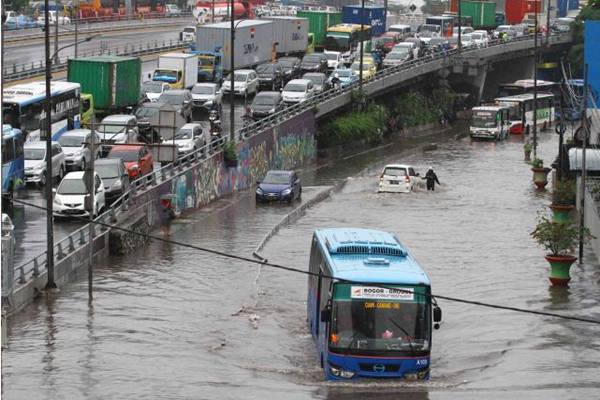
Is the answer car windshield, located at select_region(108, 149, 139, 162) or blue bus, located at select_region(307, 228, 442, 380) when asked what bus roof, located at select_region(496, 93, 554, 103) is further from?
blue bus, located at select_region(307, 228, 442, 380)

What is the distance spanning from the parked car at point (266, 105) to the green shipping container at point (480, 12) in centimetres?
6402

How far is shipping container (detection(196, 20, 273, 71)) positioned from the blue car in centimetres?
2787

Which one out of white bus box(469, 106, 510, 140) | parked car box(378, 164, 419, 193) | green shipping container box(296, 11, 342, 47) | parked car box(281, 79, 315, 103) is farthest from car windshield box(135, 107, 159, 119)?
green shipping container box(296, 11, 342, 47)

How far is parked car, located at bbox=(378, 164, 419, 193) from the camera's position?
6406cm

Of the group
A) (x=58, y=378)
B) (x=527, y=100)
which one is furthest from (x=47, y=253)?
(x=527, y=100)

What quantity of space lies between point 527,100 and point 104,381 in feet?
236

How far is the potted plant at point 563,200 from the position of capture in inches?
1989

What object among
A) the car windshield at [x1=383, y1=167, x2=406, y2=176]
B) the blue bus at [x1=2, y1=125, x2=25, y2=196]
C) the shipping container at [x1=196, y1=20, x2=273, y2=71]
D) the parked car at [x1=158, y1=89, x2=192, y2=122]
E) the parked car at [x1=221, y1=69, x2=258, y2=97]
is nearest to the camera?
the blue bus at [x1=2, y1=125, x2=25, y2=196]

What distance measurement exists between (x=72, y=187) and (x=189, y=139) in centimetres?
1507

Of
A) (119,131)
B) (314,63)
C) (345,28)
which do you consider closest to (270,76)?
(314,63)

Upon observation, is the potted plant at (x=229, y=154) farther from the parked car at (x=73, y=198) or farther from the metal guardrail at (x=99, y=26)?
the metal guardrail at (x=99, y=26)

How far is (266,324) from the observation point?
35.4 meters

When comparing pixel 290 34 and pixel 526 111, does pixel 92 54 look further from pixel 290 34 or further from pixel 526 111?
pixel 526 111

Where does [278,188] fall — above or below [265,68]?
below
